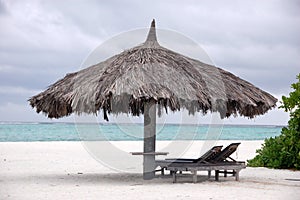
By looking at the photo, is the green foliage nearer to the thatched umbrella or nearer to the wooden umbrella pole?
the thatched umbrella

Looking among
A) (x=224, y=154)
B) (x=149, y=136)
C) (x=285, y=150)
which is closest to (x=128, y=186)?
(x=149, y=136)

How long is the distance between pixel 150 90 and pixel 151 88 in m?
0.07

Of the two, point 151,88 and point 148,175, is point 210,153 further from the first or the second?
point 151,88

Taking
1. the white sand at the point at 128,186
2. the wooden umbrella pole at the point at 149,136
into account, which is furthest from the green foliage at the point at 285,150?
the wooden umbrella pole at the point at 149,136

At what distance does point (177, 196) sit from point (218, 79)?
9.91ft

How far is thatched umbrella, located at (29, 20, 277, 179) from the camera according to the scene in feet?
30.2

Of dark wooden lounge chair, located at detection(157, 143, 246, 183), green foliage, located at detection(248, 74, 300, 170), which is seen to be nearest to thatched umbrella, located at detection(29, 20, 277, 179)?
dark wooden lounge chair, located at detection(157, 143, 246, 183)

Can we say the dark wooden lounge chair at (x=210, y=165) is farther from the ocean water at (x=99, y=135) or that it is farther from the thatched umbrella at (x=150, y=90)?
the ocean water at (x=99, y=135)

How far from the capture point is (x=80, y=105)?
9.59m

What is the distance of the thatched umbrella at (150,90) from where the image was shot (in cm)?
921

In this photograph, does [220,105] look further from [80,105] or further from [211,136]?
[211,136]

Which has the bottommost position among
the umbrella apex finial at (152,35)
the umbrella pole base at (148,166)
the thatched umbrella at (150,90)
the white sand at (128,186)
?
the white sand at (128,186)

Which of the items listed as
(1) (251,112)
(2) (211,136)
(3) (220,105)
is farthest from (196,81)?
(2) (211,136)

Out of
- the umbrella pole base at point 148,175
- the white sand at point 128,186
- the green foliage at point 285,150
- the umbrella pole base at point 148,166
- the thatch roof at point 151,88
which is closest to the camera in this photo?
the white sand at point 128,186
